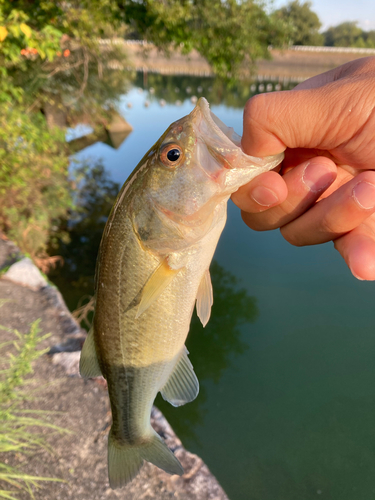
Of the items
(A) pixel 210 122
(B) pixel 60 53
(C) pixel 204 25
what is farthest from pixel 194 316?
(C) pixel 204 25

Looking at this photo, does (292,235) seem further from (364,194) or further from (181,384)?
(181,384)

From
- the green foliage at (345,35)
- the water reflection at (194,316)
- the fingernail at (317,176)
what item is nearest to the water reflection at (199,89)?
the water reflection at (194,316)

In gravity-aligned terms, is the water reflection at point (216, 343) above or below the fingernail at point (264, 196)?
below

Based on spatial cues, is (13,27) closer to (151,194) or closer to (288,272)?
(151,194)

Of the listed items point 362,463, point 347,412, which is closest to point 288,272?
point 347,412

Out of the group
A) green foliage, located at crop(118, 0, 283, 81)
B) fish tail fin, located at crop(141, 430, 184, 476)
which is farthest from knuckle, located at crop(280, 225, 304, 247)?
green foliage, located at crop(118, 0, 283, 81)

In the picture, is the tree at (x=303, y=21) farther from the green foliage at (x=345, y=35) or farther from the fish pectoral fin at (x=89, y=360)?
the fish pectoral fin at (x=89, y=360)

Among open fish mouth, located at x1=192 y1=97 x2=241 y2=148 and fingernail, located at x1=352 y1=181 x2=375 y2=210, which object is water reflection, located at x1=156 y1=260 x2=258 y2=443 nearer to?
fingernail, located at x1=352 y1=181 x2=375 y2=210
